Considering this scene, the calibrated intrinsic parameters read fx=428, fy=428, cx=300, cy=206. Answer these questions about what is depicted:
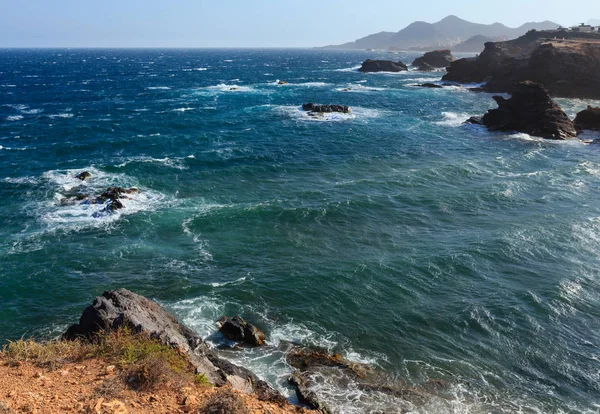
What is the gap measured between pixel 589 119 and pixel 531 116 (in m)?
9.52

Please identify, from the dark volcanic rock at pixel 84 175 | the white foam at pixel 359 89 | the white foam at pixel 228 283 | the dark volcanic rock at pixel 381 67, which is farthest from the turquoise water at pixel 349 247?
the dark volcanic rock at pixel 381 67

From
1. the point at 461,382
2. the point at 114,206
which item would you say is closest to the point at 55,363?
the point at 461,382

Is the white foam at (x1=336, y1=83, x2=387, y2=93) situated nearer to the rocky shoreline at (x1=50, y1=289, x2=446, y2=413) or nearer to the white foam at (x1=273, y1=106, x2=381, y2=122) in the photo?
the white foam at (x1=273, y1=106, x2=381, y2=122)

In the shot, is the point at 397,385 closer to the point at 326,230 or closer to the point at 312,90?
the point at 326,230

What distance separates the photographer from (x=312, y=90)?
118m

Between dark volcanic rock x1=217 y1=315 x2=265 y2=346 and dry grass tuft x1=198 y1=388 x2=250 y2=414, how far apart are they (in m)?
A: 9.41

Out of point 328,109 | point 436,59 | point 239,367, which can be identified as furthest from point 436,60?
point 239,367

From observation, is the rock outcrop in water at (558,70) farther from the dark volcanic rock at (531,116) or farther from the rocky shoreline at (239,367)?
the rocky shoreline at (239,367)

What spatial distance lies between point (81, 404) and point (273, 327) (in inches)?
490

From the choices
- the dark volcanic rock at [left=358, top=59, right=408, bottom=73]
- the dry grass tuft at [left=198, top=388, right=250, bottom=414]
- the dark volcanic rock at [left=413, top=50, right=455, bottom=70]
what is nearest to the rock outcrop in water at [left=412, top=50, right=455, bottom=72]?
the dark volcanic rock at [left=413, top=50, right=455, bottom=70]

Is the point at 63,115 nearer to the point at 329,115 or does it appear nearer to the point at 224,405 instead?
the point at 329,115

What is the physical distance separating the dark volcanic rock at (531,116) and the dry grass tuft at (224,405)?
65788 millimetres

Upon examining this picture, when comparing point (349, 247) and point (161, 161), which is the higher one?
point (161, 161)

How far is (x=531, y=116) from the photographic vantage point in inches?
2635
